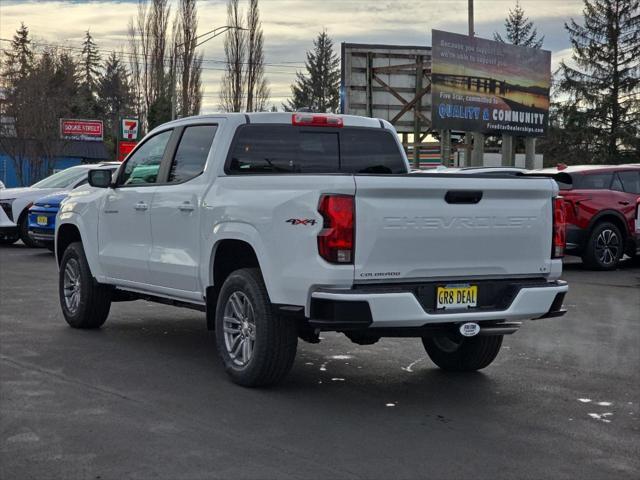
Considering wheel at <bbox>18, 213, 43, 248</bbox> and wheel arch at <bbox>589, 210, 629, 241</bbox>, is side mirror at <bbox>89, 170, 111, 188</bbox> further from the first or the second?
wheel at <bbox>18, 213, 43, 248</bbox>

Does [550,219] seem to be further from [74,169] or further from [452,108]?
[452,108]

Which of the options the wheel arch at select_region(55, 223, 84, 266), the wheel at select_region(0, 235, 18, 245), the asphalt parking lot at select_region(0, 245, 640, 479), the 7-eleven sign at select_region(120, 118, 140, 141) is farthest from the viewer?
the 7-eleven sign at select_region(120, 118, 140, 141)

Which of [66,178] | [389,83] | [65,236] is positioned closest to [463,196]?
[65,236]

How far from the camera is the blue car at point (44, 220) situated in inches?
698

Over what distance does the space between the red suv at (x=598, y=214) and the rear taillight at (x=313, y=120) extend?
836 centimetres

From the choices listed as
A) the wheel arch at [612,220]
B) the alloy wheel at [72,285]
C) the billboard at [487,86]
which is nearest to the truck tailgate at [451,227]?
the alloy wheel at [72,285]

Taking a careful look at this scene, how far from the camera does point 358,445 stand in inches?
225

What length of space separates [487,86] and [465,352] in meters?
27.6

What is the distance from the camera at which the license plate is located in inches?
262

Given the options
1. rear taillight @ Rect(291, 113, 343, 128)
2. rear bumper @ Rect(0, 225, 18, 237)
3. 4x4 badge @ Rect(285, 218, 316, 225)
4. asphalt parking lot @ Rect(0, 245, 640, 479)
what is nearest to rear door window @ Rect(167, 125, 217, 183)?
rear taillight @ Rect(291, 113, 343, 128)

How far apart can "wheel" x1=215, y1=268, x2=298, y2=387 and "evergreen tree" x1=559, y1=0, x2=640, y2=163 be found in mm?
52812

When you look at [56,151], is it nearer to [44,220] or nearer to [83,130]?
[83,130]

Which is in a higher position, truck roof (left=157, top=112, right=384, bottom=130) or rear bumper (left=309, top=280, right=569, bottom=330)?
truck roof (left=157, top=112, right=384, bottom=130)

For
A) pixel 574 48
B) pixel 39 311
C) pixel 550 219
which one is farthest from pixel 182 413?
pixel 574 48
